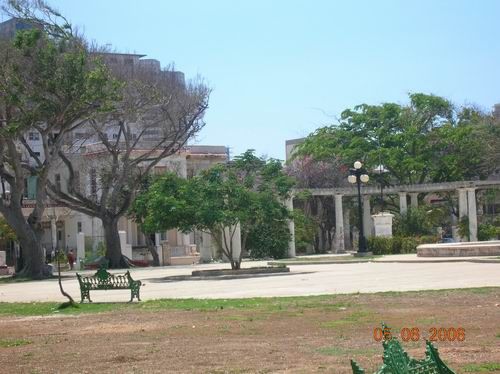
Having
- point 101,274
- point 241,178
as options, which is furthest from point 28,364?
point 241,178

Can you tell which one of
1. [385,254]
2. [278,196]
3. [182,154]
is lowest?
[385,254]

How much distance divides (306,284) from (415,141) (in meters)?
40.0

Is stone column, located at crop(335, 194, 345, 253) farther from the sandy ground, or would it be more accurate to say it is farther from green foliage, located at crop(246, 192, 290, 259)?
the sandy ground

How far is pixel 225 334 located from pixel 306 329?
1.31 m

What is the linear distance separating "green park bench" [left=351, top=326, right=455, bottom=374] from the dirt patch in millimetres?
3529

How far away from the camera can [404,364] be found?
6016 mm

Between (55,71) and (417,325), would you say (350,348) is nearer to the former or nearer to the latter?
(417,325)

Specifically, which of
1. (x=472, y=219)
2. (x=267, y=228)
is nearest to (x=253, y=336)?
(x=267, y=228)

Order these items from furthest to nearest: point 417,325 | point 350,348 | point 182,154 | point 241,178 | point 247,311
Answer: point 182,154 → point 241,178 → point 247,311 → point 417,325 → point 350,348

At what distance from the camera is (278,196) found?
36.0 meters
